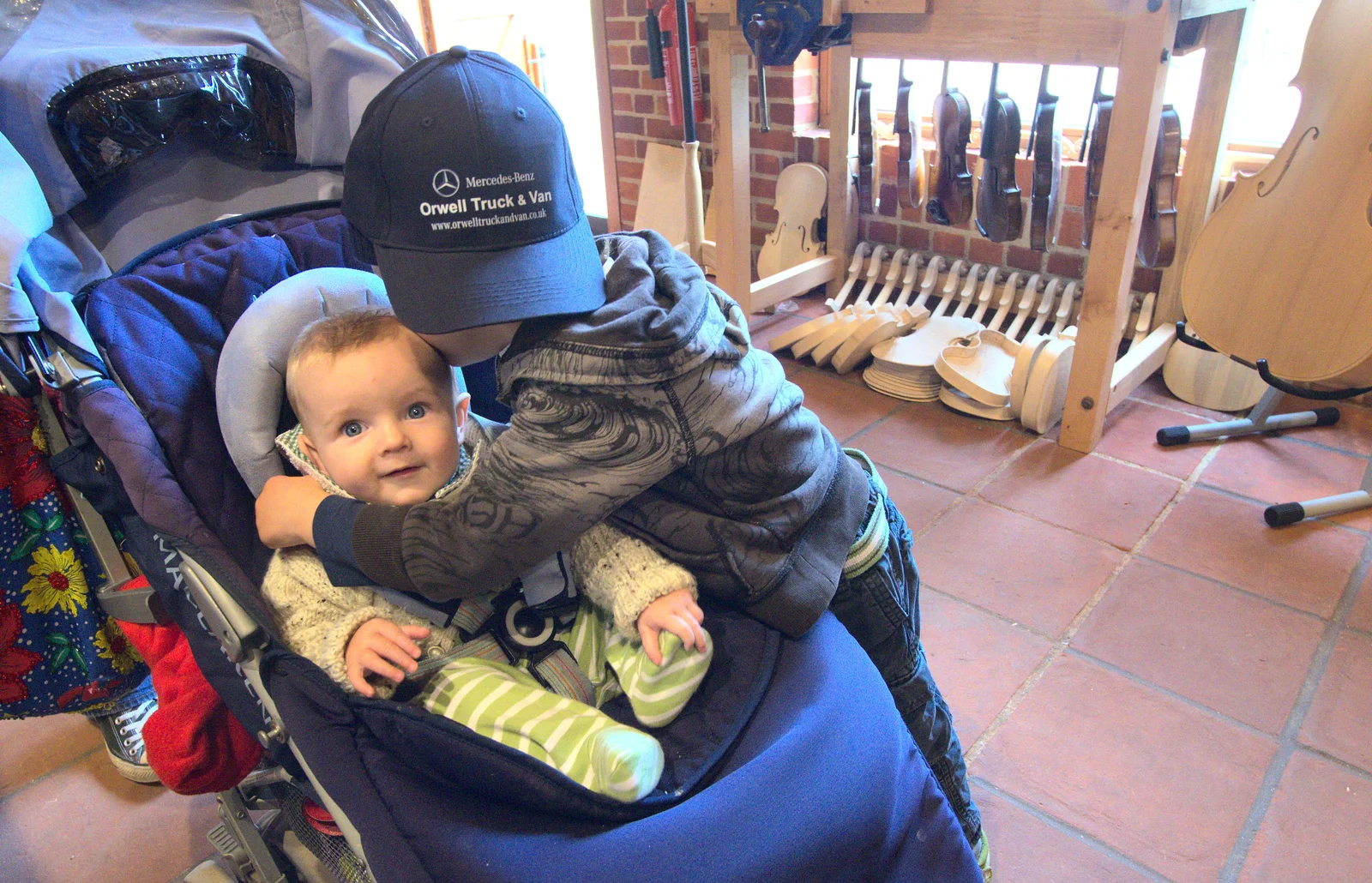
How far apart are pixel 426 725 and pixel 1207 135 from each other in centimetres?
239

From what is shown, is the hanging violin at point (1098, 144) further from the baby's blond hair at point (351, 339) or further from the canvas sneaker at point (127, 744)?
the canvas sneaker at point (127, 744)

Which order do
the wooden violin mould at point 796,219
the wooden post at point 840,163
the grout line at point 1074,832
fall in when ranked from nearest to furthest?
the grout line at point 1074,832 < the wooden post at point 840,163 < the wooden violin mould at point 796,219

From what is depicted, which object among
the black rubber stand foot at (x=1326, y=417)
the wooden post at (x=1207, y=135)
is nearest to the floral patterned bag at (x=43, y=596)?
the wooden post at (x=1207, y=135)

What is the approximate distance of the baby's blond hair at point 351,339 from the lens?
1.03 meters

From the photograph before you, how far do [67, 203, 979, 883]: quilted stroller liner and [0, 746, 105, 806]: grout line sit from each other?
0.87 meters

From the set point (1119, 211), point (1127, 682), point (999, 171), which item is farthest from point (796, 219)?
point (1127, 682)

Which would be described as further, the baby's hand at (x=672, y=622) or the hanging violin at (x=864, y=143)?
the hanging violin at (x=864, y=143)

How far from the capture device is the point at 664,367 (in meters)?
0.91

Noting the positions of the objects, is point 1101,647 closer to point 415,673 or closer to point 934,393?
point 934,393

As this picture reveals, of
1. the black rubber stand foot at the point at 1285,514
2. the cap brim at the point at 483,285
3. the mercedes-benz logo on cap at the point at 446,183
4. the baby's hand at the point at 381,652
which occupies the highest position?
the mercedes-benz logo on cap at the point at 446,183

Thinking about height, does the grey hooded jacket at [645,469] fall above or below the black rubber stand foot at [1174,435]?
above

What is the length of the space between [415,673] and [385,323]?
0.39 m

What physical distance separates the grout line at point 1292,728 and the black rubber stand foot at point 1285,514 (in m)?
0.13

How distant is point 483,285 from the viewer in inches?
35.6
